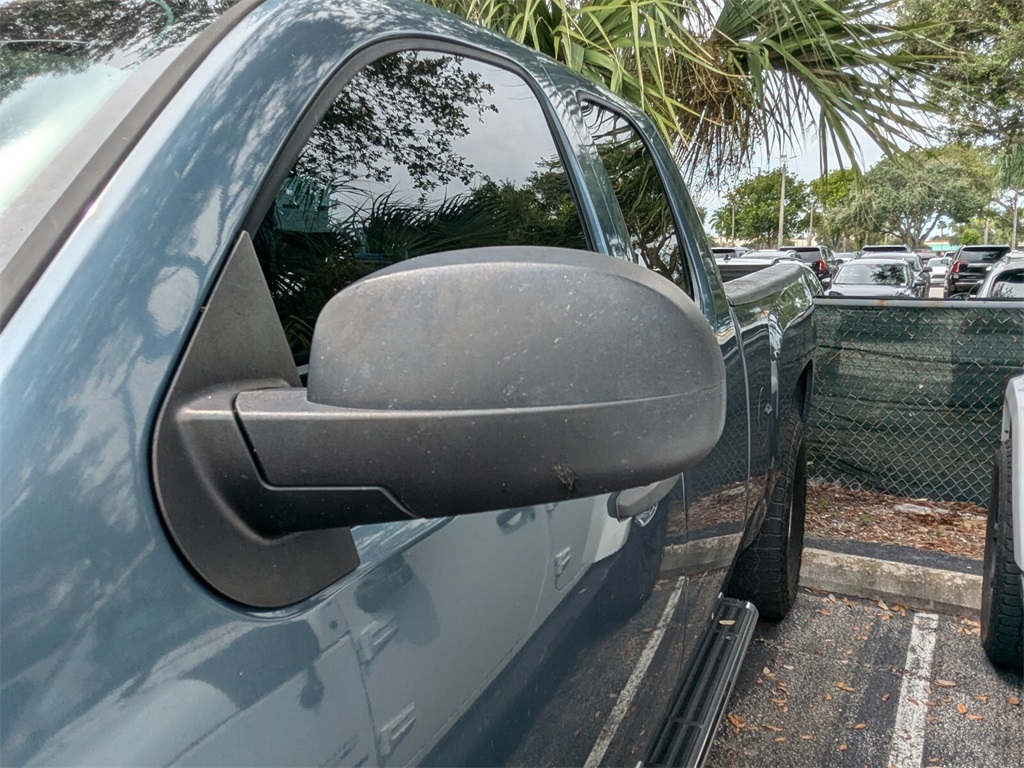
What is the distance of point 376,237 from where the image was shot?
1181 mm

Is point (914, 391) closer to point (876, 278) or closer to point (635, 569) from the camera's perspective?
point (635, 569)

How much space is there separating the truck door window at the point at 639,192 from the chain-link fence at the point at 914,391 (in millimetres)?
3081

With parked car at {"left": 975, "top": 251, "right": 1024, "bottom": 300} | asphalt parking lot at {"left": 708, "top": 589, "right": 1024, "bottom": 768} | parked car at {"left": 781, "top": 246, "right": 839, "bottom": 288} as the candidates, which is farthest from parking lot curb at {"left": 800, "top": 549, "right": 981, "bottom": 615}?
parked car at {"left": 781, "top": 246, "right": 839, "bottom": 288}

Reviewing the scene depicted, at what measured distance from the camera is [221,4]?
1.11 metres

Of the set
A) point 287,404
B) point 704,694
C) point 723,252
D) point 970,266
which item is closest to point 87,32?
point 287,404

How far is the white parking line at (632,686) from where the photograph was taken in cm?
142

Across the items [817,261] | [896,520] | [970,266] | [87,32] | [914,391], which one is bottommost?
[970,266]

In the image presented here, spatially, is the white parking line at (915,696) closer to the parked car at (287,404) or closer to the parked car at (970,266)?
the parked car at (287,404)

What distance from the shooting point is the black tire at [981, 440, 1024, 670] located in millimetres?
2848

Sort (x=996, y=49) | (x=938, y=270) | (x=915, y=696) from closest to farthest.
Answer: (x=915, y=696)
(x=996, y=49)
(x=938, y=270)

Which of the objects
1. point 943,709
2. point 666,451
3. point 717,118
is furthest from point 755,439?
point 717,118

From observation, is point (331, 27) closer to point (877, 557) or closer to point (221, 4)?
point (221, 4)

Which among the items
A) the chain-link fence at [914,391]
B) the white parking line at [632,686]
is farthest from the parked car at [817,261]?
the white parking line at [632,686]

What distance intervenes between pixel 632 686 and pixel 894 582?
2799mm
